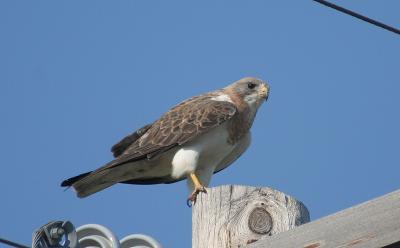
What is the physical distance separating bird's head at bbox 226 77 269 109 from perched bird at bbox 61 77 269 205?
207mm

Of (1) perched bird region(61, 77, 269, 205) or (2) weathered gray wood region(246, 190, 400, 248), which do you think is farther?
(1) perched bird region(61, 77, 269, 205)

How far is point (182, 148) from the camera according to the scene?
→ 7777mm

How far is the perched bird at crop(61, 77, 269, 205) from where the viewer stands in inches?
301

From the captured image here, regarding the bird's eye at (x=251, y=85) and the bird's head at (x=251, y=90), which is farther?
the bird's eye at (x=251, y=85)

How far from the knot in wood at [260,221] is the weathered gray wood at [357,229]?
510mm

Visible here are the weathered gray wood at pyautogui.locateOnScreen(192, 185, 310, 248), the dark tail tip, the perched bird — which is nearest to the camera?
the weathered gray wood at pyautogui.locateOnScreen(192, 185, 310, 248)

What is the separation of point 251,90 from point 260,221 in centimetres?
505

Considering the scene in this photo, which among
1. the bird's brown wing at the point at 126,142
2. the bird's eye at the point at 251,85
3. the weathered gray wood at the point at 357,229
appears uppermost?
the bird's eye at the point at 251,85

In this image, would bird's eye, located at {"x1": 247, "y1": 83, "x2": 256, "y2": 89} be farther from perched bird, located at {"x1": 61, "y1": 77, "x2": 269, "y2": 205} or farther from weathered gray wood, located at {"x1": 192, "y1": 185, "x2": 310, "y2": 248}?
weathered gray wood, located at {"x1": 192, "y1": 185, "x2": 310, "y2": 248}

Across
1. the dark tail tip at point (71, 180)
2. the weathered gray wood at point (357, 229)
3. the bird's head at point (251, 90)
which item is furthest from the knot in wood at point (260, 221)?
the bird's head at point (251, 90)

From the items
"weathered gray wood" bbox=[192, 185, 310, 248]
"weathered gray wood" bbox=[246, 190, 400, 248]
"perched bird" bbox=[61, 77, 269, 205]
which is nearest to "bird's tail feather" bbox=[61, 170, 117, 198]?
"perched bird" bbox=[61, 77, 269, 205]

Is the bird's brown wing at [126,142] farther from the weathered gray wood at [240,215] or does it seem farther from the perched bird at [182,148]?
the weathered gray wood at [240,215]

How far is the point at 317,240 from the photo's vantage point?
305 cm

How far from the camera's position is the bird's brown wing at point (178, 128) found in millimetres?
7754
